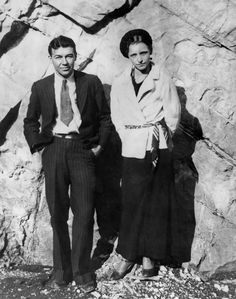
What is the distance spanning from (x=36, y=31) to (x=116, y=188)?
188cm

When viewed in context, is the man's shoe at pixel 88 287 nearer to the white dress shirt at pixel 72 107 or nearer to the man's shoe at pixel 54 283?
the man's shoe at pixel 54 283

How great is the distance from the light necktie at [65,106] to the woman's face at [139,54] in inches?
26.9

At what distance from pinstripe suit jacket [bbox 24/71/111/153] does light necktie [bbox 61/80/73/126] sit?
0.08 meters

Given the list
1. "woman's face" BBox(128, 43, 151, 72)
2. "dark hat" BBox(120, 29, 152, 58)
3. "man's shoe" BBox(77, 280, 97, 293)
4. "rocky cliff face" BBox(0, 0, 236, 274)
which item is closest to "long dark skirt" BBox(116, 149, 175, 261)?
"rocky cliff face" BBox(0, 0, 236, 274)

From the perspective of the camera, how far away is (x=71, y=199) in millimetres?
5348

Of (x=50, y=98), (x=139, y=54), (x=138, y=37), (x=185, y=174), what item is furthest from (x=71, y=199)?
(x=138, y=37)

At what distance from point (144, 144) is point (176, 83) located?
92 cm

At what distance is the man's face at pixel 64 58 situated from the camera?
5023mm

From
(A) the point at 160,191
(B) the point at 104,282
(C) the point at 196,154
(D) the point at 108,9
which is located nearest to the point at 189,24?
(D) the point at 108,9

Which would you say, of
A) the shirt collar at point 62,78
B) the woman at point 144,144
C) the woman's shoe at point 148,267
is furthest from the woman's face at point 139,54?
the woman's shoe at point 148,267

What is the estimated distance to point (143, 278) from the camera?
552 cm

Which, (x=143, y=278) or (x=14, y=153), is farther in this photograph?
(x=14, y=153)

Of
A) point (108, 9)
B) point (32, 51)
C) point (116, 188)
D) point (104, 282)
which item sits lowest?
point (104, 282)

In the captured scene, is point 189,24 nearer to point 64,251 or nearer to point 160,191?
point 160,191
